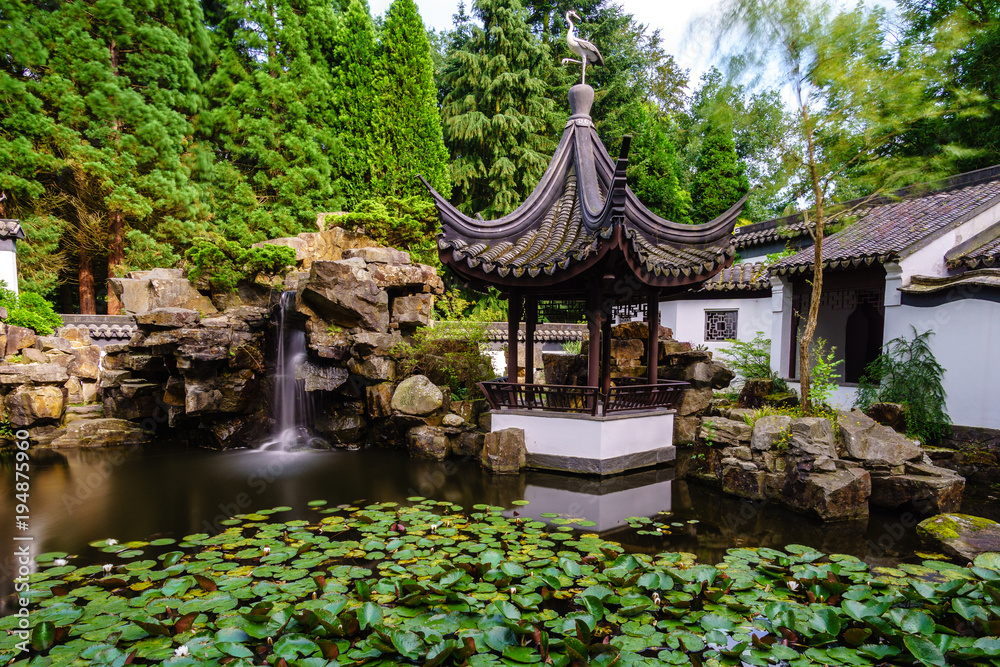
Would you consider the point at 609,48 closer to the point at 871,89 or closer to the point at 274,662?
the point at 871,89

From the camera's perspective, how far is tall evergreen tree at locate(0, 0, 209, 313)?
583 inches

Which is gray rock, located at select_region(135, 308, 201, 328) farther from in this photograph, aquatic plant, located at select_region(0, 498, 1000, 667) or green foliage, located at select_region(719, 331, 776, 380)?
green foliage, located at select_region(719, 331, 776, 380)

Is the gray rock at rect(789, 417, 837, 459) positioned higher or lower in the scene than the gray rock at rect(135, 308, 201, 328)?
lower

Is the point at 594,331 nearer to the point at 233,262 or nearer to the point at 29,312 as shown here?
the point at 233,262

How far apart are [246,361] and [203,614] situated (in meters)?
7.98

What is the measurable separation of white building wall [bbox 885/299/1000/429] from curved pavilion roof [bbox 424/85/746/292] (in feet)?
10.6

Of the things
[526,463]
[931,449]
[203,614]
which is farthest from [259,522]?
[931,449]

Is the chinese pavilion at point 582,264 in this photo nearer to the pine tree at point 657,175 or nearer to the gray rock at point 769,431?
the gray rock at point 769,431

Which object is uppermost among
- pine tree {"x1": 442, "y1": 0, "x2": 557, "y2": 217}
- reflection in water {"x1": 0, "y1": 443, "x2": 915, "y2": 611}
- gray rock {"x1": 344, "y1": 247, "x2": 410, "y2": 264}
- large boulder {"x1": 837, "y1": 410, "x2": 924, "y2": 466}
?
pine tree {"x1": 442, "y1": 0, "x2": 557, "y2": 217}

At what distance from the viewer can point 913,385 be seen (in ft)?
25.1

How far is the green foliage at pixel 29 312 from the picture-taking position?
37.4 ft

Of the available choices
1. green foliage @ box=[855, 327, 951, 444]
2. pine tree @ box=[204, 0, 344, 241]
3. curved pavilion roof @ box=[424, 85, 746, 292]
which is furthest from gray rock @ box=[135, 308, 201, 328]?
green foliage @ box=[855, 327, 951, 444]

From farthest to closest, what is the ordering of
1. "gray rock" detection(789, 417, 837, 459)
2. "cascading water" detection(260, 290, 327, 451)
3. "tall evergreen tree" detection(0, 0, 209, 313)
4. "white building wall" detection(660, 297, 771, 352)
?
"tall evergreen tree" detection(0, 0, 209, 313) → "white building wall" detection(660, 297, 771, 352) → "cascading water" detection(260, 290, 327, 451) → "gray rock" detection(789, 417, 837, 459)

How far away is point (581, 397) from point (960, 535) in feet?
14.4
